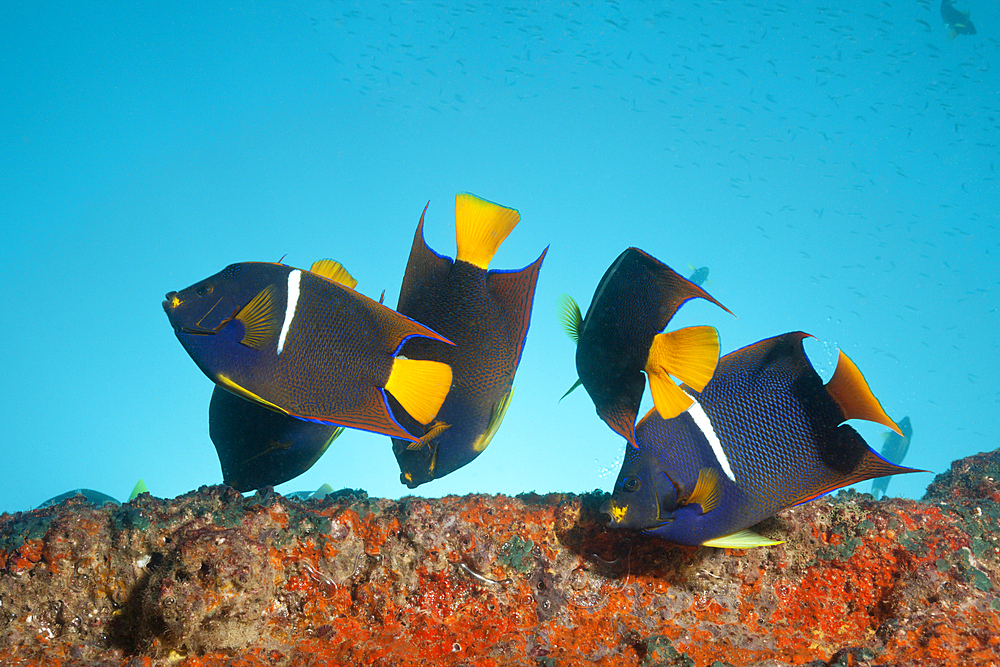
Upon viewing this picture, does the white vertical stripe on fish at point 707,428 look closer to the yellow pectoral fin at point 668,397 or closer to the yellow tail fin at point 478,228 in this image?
the yellow pectoral fin at point 668,397

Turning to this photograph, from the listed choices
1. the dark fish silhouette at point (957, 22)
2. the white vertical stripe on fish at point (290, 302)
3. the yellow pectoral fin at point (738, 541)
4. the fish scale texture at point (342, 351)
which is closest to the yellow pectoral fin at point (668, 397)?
the yellow pectoral fin at point (738, 541)

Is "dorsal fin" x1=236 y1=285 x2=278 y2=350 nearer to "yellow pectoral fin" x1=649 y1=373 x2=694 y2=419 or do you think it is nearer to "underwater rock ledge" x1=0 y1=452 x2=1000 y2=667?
"underwater rock ledge" x1=0 y1=452 x2=1000 y2=667

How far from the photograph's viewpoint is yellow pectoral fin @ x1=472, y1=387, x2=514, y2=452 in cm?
142

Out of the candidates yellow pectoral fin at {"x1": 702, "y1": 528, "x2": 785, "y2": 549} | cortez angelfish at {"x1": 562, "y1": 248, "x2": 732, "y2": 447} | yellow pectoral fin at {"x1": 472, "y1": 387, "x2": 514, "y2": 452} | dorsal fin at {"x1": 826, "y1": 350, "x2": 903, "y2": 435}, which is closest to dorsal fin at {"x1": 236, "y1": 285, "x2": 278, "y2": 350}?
yellow pectoral fin at {"x1": 472, "y1": 387, "x2": 514, "y2": 452}

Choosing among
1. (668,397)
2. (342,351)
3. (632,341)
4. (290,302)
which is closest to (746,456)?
(668,397)

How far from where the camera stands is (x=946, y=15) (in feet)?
55.1

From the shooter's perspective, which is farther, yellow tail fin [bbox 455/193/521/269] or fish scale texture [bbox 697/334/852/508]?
yellow tail fin [bbox 455/193/521/269]

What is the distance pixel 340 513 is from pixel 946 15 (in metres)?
25.0

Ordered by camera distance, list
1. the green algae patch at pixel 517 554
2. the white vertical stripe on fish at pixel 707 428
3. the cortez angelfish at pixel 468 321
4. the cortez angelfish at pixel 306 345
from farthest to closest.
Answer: the green algae patch at pixel 517 554 → the cortez angelfish at pixel 468 321 → the white vertical stripe on fish at pixel 707 428 → the cortez angelfish at pixel 306 345

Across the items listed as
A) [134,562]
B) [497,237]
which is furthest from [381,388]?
[134,562]

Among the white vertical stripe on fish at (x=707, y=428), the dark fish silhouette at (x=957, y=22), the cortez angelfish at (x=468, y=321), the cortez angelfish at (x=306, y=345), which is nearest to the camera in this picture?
the cortez angelfish at (x=306, y=345)

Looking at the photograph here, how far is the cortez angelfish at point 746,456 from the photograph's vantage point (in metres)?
1.18

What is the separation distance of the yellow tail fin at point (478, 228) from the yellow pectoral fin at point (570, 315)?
0.40m

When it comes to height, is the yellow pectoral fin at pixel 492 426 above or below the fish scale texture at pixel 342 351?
below
